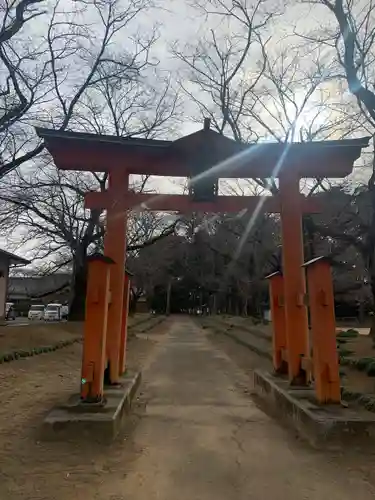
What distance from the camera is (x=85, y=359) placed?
235 inches

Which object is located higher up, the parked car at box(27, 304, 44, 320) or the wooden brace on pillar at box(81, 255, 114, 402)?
the parked car at box(27, 304, 44, 320)

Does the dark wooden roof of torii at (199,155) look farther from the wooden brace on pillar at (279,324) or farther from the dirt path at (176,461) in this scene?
the dirt path at (176,461)

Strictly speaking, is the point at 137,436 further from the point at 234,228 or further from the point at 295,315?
the point at 234,228

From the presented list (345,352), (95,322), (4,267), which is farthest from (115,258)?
(4,267)

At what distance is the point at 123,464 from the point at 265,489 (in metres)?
1.48

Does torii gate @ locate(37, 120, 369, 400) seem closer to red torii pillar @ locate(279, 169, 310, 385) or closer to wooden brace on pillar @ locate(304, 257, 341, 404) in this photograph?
red torii pillar @ locate(279, 169, 310, 385)

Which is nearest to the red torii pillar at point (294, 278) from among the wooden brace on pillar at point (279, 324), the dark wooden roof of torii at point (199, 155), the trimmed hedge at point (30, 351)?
the dark wooden roof of torii at point (199, 155)

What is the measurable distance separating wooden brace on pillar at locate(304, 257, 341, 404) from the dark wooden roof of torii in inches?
84.4

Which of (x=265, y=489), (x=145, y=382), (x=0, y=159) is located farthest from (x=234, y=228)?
(x=265, y=489)

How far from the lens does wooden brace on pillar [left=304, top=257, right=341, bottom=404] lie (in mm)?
5840

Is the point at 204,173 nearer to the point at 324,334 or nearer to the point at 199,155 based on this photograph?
the point at 199,155

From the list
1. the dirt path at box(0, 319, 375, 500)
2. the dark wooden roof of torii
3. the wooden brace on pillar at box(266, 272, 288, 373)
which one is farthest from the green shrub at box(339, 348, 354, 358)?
the dark wooden roof of torii

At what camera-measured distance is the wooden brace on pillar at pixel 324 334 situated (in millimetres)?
5840

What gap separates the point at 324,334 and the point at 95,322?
120 inches
